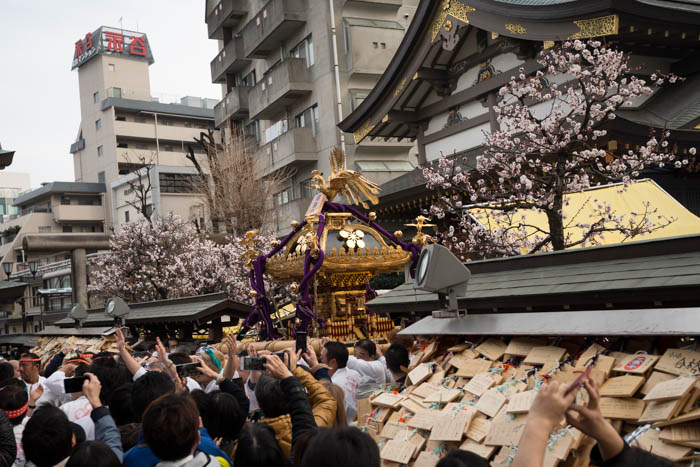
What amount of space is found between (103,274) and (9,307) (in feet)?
18.3

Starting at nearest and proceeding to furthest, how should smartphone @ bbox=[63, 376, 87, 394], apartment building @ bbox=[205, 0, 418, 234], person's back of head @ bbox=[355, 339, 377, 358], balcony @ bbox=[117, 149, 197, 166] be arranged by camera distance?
smartphone @ bbox=[63, 376, 87, 394], person's back of head @ bbox=[355, 339, 377, 358], apartment building @ bbox=[205, 0, 418, 234], balcony @ bbox=[117, 149, 197, 166]

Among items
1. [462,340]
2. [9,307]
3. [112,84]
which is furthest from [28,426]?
[112,84]

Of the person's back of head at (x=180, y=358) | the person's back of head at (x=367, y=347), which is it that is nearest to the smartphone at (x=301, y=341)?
the person's back of head at (x=367, y=347)

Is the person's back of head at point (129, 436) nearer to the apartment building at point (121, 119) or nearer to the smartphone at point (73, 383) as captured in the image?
the smartphone at point (73, 383)

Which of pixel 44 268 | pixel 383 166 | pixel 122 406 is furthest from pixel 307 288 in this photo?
pixel 44 268

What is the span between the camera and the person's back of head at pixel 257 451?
3574 millimetres

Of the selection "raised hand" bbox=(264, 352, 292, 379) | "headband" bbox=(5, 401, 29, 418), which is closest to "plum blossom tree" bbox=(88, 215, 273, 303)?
"headband" bbox=(5, 401, 29, 418)

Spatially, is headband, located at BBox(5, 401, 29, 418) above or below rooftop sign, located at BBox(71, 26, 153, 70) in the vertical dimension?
below

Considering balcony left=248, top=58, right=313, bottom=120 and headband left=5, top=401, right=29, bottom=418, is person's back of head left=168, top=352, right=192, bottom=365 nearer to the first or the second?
Answer: headband left=5, top=401, right=29, bottom=418

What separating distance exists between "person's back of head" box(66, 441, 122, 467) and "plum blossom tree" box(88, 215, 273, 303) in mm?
19195

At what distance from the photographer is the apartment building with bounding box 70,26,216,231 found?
53969mm

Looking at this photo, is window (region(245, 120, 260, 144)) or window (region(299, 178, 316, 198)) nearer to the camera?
window (region(299, 178, 316, 198))

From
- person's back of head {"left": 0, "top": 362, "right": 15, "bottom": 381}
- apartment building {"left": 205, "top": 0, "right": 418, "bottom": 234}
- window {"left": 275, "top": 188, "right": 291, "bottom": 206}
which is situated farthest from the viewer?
window {"left": 275, "top": 188, "right": 291, "bottom": 206}

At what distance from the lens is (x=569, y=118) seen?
11.0 metres
